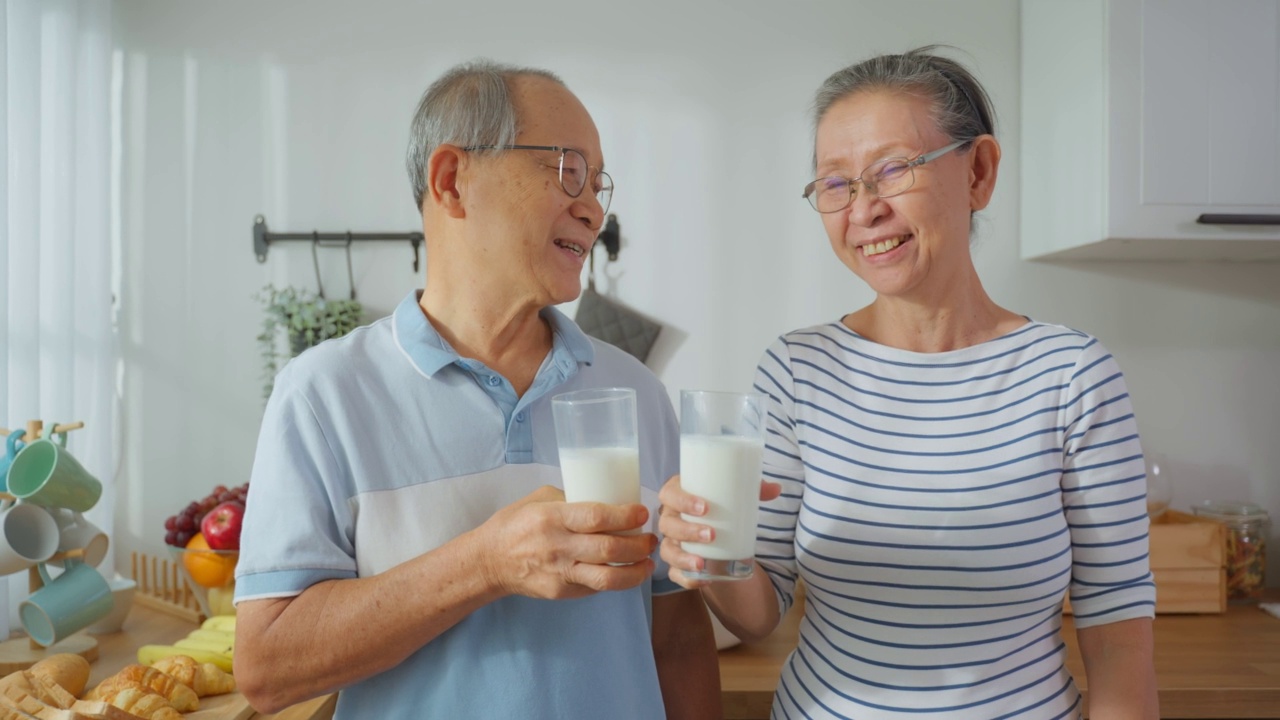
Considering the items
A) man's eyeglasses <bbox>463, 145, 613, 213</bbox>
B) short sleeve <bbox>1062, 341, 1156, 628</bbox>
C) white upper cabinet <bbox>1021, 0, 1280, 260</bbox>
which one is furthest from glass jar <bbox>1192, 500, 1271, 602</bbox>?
man's eyeglasses <bbox>463, 145, 613, 213</bbox>

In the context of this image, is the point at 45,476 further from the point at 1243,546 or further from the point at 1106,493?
the point at 1243,546

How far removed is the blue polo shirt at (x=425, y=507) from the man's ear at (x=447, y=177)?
14cm

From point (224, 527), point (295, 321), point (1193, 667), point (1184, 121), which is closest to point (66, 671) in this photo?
point (224, 527)

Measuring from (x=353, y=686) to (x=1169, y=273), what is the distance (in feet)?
7.71

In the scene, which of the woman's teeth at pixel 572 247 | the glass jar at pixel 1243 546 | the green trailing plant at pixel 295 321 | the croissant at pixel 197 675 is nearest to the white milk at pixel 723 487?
the woman's teeth at pixel 572 247

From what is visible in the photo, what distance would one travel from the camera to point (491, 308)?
116cm

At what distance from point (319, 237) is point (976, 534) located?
6.20 feet

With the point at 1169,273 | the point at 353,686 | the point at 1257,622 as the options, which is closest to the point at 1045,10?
the point at 1169,273

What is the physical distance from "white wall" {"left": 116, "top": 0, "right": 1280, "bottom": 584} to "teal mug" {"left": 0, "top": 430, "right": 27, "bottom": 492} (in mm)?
720

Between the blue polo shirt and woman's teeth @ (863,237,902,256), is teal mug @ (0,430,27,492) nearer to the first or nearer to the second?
the blue polo shirt

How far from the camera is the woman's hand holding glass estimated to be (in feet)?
3.02

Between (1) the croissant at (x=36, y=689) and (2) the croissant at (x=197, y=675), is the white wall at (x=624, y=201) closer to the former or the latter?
(2) the croissant at (x=197, y=675)

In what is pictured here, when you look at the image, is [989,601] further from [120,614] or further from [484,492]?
[120,614]

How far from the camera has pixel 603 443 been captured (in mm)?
912
